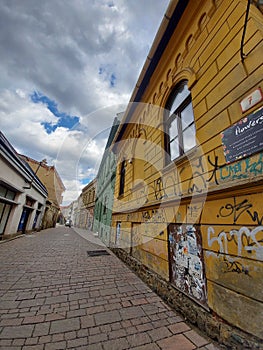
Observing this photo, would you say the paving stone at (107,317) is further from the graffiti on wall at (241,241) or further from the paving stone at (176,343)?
the graffiti on wall at (241,241)

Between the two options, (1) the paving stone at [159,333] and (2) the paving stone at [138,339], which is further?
(1) the paving stone at [159,333]

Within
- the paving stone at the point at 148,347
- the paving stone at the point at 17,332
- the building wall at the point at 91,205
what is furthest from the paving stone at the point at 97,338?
the building wall at the point at 91,205

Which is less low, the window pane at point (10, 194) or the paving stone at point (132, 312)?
the window pane at point (10, 194)

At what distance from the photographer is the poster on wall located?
1.74 metres

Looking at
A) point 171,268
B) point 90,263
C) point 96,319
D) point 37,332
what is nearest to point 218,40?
point 171,268

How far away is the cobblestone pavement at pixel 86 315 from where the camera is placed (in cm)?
189

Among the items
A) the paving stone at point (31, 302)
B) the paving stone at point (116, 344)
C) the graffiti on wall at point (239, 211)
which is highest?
the graffiti on wall at point (239, 211)

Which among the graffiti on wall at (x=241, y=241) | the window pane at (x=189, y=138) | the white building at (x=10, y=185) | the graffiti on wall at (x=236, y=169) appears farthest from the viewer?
the white building at (x=10, y=185)

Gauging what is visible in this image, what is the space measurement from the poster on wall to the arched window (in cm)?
88

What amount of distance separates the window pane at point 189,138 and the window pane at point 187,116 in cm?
14

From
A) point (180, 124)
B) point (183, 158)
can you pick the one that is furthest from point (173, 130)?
point (183, 158)

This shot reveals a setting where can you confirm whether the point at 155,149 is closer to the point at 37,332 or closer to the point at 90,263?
the point at 37,332

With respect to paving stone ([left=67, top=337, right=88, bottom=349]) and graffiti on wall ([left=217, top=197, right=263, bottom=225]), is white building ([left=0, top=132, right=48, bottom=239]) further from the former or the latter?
graffiti on wall ([left=217, top=197, right=263, bottom=225])

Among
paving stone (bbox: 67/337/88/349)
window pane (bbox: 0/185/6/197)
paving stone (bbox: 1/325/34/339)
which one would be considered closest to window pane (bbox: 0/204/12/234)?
window pane (bbox: 0/185/6/197)
